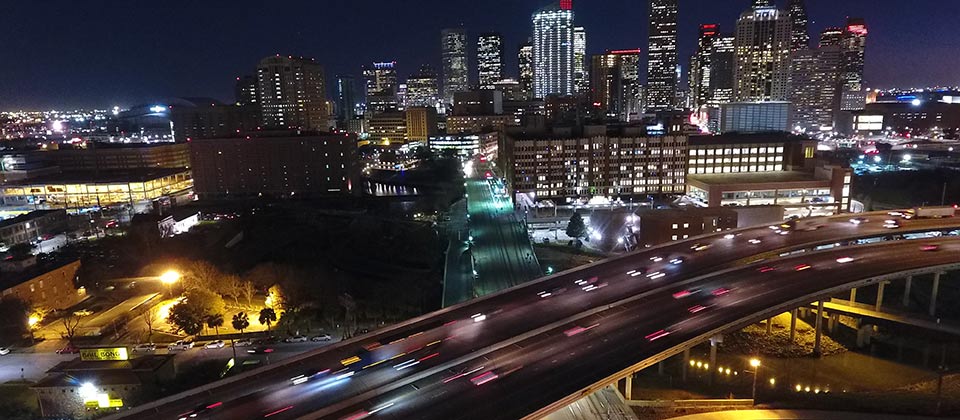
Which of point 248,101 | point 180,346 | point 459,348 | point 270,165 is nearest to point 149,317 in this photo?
point 180,346

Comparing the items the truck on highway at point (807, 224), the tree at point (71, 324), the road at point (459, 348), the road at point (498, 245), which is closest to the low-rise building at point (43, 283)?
the tree at point (71, 324)

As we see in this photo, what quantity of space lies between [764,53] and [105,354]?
7435 inches

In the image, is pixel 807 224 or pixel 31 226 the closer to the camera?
pixel 807 224

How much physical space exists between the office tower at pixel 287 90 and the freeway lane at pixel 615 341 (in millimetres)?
128510

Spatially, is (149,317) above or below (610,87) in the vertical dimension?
below

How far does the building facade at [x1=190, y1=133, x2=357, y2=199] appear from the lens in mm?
84750

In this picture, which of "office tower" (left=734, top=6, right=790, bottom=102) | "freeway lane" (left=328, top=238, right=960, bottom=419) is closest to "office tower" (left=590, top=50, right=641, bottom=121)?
"office tower" (left=734, top=6, right=790, bottom=102)

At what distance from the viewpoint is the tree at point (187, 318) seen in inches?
1339

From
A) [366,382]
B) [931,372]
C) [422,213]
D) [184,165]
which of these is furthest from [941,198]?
[184,165]

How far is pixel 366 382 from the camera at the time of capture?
68.2 ft

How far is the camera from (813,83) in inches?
6988

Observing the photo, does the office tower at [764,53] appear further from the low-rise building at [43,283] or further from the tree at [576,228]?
the low-rise building at [43,283]

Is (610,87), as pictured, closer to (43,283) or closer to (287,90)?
(287,90)

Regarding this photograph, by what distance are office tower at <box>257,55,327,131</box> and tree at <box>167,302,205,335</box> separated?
112 meters
